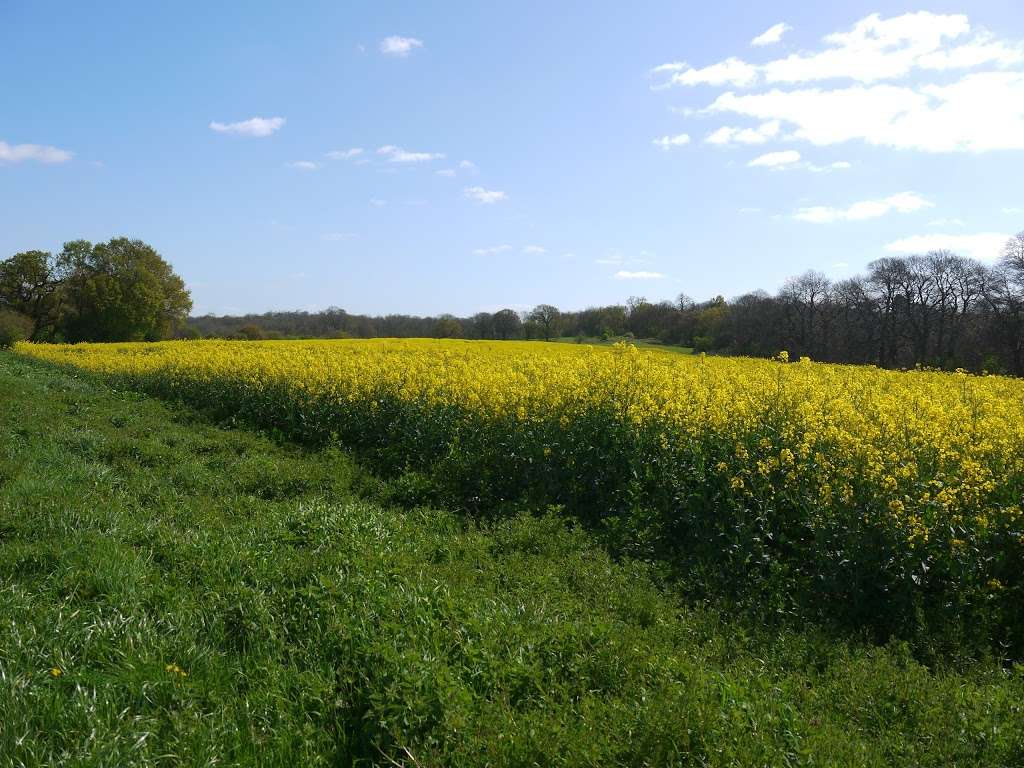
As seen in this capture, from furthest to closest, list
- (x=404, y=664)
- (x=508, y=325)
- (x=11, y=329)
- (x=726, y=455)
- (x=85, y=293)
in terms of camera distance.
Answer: (x=508, y=325), (x=85, y=293), (x=11, y=329), (x=726, y=455), (x=404, y=664)

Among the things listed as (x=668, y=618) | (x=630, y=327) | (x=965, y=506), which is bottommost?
(x=668, y=618)

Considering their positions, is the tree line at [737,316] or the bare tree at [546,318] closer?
the tree line at [737,316]

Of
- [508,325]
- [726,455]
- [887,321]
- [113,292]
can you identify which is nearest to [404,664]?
[726,455]

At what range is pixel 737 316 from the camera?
143 feet

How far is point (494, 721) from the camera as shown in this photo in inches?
125

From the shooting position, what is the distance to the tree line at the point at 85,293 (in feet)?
149

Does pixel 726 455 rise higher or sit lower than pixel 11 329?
lower

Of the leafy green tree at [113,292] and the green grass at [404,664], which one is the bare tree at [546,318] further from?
the green grass at [404,664]

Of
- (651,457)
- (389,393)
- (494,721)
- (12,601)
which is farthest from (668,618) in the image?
(389,393)

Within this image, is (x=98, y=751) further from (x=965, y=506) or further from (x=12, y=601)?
(x=965, y=506)

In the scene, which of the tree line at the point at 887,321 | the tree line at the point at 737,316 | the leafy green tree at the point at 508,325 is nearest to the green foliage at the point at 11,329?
the tree line at the point at 737,316

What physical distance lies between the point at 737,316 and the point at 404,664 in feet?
143

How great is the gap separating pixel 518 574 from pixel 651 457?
7.56 feet

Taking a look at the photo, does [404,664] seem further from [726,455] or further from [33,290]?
[33,290]
